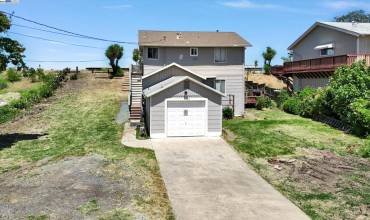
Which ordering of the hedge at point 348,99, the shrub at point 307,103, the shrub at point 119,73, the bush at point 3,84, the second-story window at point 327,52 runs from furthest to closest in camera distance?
the shrub at point 119,73
the bush at point 3,84
the second-story window at point 327,52
the shrub at point 307,103
the hedge at point 348,99

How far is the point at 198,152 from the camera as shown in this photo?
25891 millimetres

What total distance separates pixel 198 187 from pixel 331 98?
1930 centimetres

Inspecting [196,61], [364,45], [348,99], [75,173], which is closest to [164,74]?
[196,61]

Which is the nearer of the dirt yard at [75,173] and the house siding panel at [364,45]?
the dirt yard at [75,173]

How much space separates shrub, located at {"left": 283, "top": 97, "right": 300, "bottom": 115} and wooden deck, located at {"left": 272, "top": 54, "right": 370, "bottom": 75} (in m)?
3.39

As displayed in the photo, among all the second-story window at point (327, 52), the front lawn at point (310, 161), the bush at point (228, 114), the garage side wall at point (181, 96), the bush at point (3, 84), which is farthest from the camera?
the bush at point (3, 84)

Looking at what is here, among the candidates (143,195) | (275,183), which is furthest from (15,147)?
(275,183)

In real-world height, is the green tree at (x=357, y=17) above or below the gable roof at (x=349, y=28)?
above

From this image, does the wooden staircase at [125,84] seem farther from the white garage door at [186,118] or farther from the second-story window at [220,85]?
the white garage door at [186,118]

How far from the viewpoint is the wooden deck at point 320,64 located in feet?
118

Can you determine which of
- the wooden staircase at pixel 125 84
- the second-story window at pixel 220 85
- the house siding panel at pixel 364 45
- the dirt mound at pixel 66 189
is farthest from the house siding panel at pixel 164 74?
the wooden staircase at pixel 125 84

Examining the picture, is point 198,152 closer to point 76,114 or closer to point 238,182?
point 238,182

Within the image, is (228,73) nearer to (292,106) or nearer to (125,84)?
(292,106)

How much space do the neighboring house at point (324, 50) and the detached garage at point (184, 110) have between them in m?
12.5
